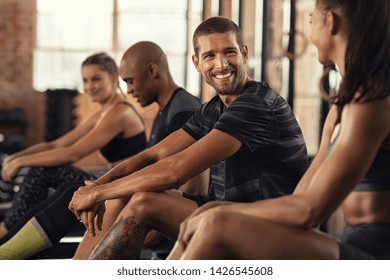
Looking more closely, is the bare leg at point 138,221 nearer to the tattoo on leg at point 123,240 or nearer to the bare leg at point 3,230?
the tattoo on leg at point 123,240

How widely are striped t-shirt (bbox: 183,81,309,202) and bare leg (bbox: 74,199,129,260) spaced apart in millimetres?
334

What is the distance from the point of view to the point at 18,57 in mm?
9500

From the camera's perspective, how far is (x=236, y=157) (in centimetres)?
258

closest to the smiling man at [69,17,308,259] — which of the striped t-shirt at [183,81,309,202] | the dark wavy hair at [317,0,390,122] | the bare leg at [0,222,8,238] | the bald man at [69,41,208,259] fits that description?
the striped t-shirt at [183,81,309,202]

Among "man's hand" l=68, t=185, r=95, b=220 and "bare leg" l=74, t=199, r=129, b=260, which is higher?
"man's hand" l=68, t=185, r=95, b=220

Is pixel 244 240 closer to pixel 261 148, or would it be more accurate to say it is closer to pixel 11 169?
pixel 261 148

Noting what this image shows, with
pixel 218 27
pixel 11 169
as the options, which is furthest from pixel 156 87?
pixel 11 169

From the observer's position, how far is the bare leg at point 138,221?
241 centimetres

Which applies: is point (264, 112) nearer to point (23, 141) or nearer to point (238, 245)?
point (238, 245)

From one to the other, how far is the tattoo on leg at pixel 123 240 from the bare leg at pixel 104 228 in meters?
0.19

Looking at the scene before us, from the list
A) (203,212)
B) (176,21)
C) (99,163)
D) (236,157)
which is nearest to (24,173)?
(236,157)

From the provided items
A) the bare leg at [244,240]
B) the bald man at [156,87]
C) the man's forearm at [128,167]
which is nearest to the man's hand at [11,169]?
the bald man at [156,87]

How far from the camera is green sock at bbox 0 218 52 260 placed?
3.31m

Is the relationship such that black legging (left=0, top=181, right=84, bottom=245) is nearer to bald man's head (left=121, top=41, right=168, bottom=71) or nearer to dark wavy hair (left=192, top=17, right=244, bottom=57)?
bald man's head (left=121, top=41, right=168, bottom=71)
